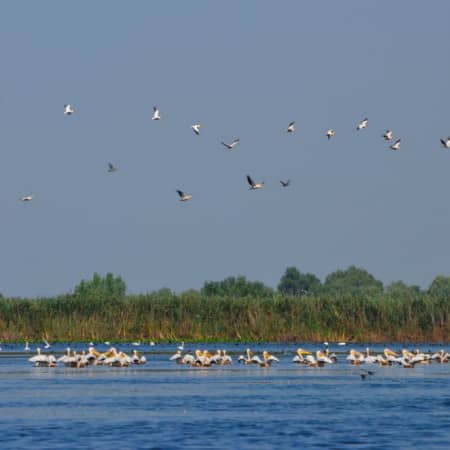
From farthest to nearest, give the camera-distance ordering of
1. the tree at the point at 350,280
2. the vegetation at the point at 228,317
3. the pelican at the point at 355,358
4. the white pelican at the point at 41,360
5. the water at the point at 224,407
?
the tree at the point at 350,280 → the vegetation at the point at 228,317 → the pelican at the point at 355,358 → the white pelican at the point at 41,360 → the water at the point at 224,407

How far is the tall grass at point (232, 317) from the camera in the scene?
246 feet

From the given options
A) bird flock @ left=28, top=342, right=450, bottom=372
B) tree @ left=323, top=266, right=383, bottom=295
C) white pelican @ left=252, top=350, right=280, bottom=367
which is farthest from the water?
tree @ left=323, top=266, right=383, bottom=295

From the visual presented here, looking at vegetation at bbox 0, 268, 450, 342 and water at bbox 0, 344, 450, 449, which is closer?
water at bbox 0, 344, 450, 449

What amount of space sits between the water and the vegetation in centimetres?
1587

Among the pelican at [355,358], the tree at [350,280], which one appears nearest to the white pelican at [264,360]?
the pelican at [355,358]

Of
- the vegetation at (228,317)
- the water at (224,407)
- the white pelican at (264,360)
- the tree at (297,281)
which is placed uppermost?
the tree at (297,281)

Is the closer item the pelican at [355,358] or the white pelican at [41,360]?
the white pelican at [41,360]

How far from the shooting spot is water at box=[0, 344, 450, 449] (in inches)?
1296

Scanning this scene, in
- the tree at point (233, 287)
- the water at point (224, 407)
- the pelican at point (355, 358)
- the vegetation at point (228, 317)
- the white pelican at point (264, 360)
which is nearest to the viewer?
the water at point (224, 407)

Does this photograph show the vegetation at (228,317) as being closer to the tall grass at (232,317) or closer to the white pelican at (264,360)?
the tall grass at (232,317)

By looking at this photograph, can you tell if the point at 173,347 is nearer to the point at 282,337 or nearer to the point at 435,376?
the point at 282,337

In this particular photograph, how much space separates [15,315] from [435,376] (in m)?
27.2

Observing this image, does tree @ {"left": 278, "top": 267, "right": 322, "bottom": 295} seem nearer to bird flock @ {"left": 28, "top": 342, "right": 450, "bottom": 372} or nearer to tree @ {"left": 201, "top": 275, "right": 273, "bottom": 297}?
tree @ {"left": 201, "top": 275, "right": 273, "bottom": 297}

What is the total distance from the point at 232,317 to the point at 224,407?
1411 inches
